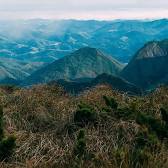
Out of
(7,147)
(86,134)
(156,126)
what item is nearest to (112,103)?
(86,134)

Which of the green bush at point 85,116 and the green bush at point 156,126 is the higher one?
the green bush at point 156,126

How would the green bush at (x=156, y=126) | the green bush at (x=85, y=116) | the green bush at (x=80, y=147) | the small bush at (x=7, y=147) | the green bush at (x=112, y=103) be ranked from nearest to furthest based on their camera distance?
the small bush at (x=7, y=147) → the green bush at (x=80, y=147) → the green bush at (x=156, y=126) → the green bush at (x=85, y=116) → the green bush at (x=112, y=103)

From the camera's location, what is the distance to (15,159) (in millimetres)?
9234

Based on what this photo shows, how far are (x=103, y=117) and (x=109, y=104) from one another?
0.73m

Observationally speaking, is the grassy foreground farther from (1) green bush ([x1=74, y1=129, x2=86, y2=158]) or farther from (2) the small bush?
(2) the small bush

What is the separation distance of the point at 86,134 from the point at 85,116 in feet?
2.74

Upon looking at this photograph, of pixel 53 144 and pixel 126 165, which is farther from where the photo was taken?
pixel 53 144

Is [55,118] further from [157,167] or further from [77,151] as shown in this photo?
[157,167]

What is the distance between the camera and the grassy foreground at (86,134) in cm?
875

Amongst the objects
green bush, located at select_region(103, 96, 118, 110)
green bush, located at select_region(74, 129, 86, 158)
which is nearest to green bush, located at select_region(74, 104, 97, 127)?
green bush, located at select_region(103, 96, 118, 110)

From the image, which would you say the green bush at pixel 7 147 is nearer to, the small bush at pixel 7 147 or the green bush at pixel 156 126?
the small bush at pixel 7 147

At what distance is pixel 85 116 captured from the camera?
36.6 feet

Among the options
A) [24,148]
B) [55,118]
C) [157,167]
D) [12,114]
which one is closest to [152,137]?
[157,167]

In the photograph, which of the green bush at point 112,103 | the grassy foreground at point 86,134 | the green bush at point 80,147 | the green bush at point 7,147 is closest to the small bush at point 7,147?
the green bush at point 7,147
